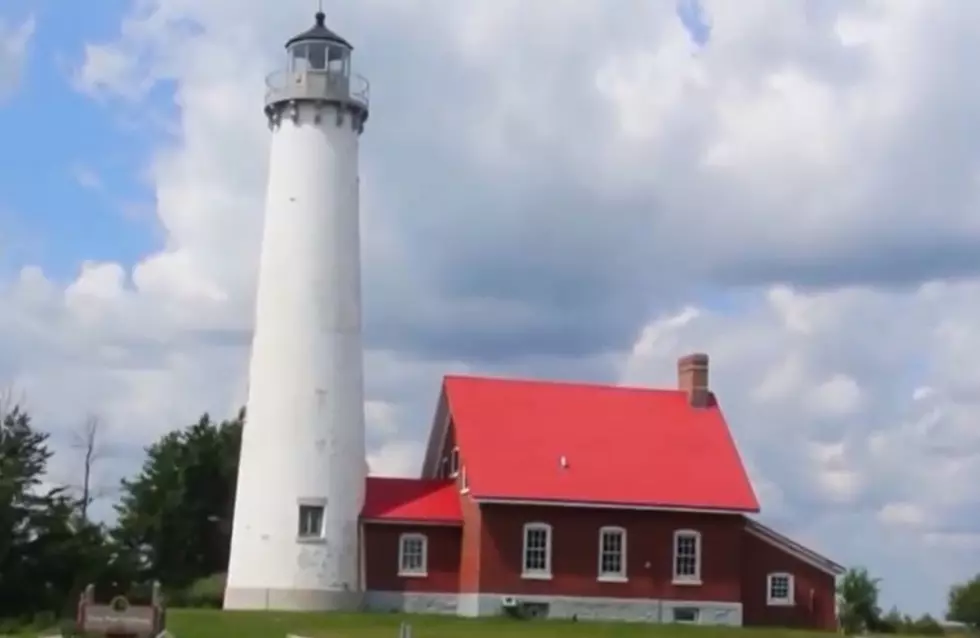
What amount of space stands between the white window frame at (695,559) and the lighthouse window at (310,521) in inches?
366

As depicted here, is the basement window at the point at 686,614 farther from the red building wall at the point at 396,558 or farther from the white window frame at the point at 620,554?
the red building wall at the point at 396,558

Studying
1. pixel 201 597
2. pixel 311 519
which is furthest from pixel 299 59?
pixel 201 597

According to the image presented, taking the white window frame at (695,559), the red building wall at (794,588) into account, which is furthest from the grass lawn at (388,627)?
the red building wall at (794,588)

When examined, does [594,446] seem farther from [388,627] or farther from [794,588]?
[388,627]

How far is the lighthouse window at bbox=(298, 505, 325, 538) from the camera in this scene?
142 feet

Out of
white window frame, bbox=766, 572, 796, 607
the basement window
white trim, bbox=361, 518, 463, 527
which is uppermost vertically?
white trim, bbox=361, 518, 463, 527

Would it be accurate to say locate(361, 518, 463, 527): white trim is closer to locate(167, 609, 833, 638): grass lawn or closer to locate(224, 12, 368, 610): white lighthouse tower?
locate(224, 12, 368, 610): white lighthouse tower

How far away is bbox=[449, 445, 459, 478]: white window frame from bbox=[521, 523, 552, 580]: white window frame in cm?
298

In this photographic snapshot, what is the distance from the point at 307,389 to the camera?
141 feet

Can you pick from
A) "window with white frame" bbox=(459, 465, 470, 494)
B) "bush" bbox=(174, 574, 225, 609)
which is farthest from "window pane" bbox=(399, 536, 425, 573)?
"bush" bbox=(174, 574, 225, 609)

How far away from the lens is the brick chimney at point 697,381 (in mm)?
47906

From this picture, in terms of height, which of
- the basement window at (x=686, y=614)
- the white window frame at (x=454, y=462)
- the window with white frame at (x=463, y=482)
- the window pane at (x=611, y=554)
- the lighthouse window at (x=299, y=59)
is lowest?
the basement window at (x=686, y=614)

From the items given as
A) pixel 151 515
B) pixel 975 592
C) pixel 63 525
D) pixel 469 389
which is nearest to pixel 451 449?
pixel 469 389

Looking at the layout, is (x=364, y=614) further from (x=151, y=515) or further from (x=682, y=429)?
(x=151, y=515)
